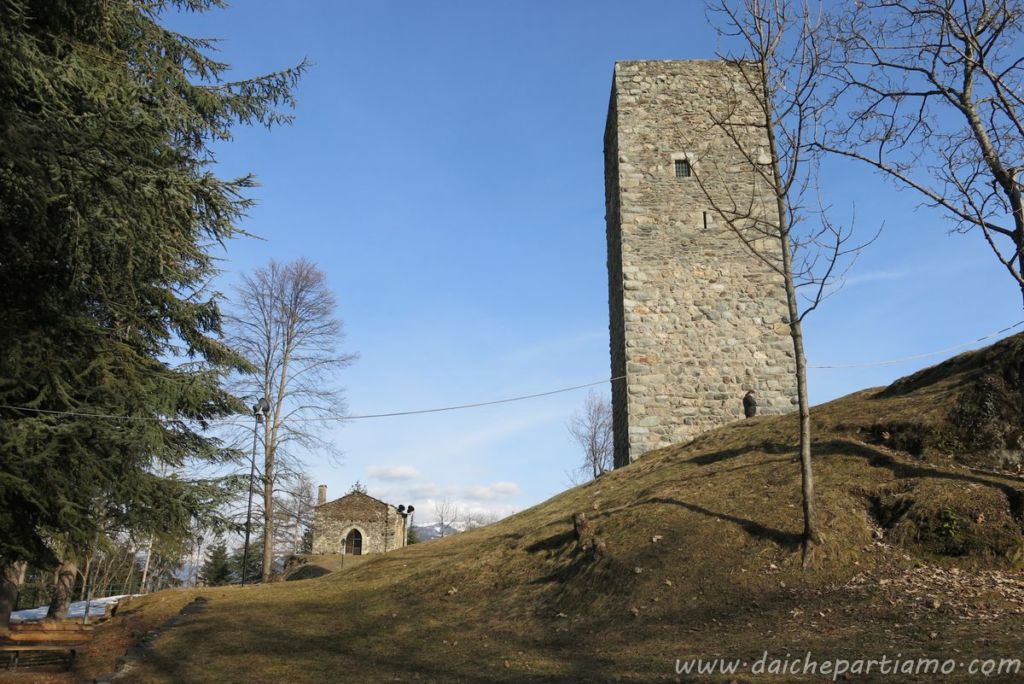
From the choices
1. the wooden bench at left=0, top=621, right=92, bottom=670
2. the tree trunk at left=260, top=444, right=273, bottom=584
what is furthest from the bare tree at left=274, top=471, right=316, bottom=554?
the wooden bench at left=0, top=621, right=92, bottom=670

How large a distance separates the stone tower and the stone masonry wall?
24778 mm

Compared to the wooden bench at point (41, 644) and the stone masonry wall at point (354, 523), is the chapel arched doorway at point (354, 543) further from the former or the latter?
the wooden bench at point (41, 644)

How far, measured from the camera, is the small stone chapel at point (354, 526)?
3884 cm

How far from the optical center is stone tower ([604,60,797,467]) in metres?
16.1

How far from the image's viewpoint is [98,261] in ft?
29.2

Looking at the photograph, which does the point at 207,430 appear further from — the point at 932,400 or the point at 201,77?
the point at 932,400

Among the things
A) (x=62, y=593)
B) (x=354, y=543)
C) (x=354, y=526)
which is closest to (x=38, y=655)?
(x=62, y=593)

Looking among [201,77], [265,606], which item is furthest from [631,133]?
[265,606]

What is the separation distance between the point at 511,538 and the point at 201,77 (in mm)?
9334

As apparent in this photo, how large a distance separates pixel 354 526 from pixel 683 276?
28.1 m

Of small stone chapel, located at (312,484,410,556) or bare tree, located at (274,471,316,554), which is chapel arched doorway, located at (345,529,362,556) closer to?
small stone chapel, located at (312,484,410,556)

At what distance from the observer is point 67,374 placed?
9188 mm

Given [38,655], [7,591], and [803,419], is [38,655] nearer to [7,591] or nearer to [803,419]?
[7,591]


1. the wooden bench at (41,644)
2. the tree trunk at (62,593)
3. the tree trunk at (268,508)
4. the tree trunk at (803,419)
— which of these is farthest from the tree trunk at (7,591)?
the tree trunk at (803,419)
